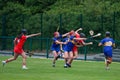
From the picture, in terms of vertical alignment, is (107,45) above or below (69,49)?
above

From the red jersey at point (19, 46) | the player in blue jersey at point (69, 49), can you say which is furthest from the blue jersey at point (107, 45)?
the red jersey at point (19, 46)

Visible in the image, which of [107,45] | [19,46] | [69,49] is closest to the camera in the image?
[19,46]

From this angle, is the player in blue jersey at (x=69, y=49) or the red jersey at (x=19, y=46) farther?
the player in blue jersey at (x=69, y=49)

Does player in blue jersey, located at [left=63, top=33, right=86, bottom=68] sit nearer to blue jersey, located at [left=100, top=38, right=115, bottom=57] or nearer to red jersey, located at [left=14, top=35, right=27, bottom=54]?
blue jersey, located at [left=100, top=38, right=115, bottom=57]

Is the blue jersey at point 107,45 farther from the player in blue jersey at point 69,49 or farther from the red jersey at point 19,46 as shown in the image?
the red jersey at point 19,46

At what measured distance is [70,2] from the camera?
4925cm

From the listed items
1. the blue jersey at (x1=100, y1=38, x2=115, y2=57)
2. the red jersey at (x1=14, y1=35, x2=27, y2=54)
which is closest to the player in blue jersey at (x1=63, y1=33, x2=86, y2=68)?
the blue jersey at (x1=100, y1=38, x2=115, y2=57)

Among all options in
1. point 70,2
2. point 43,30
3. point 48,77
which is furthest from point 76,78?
point 70,2

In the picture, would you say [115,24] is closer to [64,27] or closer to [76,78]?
[64,27]

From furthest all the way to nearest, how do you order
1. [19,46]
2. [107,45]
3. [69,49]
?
[69,49]
[107,45]
[19,46]

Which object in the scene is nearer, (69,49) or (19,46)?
(19,46)

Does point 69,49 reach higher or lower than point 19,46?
lower

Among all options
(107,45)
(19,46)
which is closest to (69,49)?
(107,45)

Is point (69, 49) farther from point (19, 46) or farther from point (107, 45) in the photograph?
point (19, 46)
